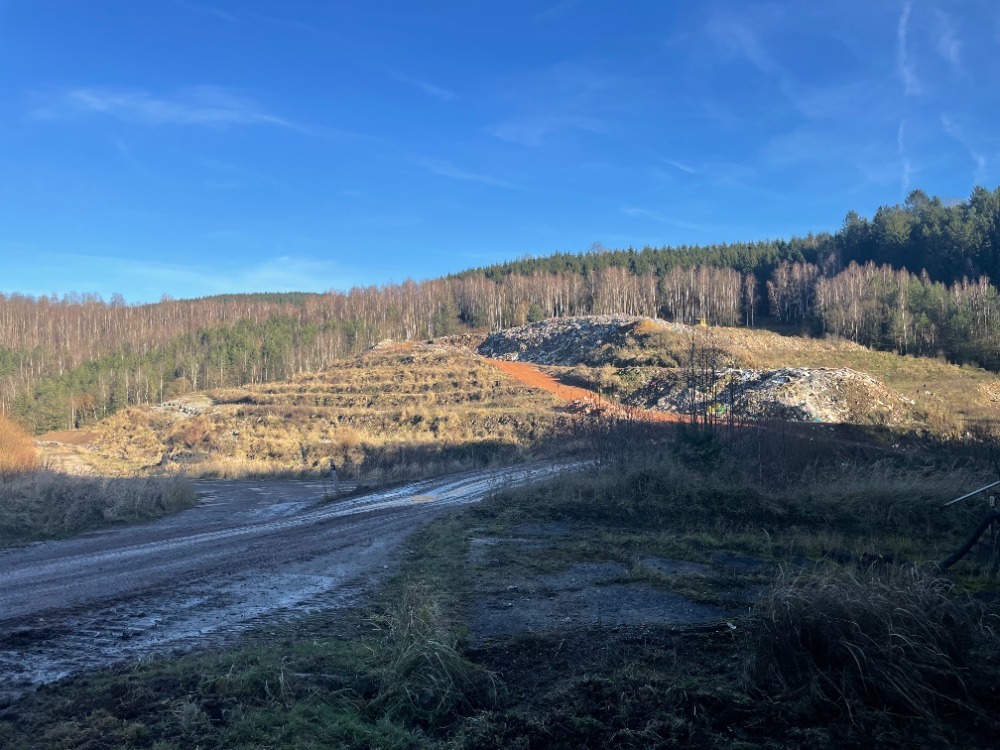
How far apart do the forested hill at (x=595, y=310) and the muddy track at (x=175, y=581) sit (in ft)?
191

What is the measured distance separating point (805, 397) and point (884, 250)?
69.7 m

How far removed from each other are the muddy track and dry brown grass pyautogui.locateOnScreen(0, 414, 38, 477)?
6932 millimetres

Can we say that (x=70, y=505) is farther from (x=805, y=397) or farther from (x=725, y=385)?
(x=805, y=397)

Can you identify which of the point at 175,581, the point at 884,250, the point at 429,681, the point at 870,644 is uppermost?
the point at 884,250

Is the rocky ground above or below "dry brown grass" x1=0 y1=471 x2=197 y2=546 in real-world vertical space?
above

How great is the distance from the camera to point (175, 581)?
867 cm

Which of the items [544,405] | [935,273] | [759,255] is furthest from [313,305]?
[935,273]

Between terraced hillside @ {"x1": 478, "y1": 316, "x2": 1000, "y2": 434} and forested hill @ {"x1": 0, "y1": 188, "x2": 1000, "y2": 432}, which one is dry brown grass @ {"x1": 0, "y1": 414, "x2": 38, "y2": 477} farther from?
forested hill @ {"x1": 0, "y1": 188, "x2": 1000, "y2": 432}

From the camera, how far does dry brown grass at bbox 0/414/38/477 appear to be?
19.6 metres

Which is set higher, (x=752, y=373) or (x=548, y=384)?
(x=752, y=373)

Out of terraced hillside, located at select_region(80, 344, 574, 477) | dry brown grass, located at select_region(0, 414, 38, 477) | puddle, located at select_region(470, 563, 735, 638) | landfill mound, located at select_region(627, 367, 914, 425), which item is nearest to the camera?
puddle, located at select_region(470, 563, 735, 638)

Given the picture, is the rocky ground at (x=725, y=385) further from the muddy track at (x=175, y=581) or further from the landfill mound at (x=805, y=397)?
the muddy track at (x=175, y=581)

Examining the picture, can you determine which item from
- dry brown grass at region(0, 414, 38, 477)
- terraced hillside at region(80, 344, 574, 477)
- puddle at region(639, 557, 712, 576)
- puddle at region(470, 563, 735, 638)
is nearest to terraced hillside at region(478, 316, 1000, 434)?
terraced hillside at region(80, 344, 574, 477)

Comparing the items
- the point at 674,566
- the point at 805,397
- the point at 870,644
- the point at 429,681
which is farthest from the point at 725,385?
the point at 429,681
